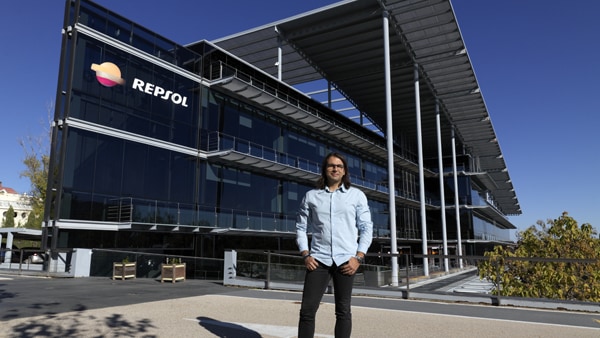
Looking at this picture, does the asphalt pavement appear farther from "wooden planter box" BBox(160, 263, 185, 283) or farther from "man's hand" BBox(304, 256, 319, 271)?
"wooden planter box" BBox(160, 263, 185, 283)

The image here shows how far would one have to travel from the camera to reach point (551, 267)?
10.2 metres

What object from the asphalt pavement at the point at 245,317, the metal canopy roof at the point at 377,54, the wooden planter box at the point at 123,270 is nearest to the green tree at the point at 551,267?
the asphalt pavement at the point at 245,317

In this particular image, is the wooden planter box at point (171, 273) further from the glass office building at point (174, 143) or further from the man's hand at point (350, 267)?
the man's hand at point (350, 267)

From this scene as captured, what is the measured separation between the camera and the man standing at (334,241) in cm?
356

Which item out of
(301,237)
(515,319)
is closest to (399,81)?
(515,319)

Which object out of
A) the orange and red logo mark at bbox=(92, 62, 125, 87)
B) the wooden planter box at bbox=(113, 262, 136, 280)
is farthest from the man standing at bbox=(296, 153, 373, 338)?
the orange and red logo mark at bbox=(92, 62, 125, 87)

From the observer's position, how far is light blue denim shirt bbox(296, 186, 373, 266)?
3.62 metres

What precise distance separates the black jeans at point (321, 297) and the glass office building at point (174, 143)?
15.0m

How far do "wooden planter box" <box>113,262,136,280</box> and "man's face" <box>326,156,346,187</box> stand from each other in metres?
12.6

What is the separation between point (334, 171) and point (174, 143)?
58.3 ft

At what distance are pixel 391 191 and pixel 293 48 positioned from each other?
12.3 m

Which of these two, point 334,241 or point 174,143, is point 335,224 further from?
point 174,143

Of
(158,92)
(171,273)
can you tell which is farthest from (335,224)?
(158,92)

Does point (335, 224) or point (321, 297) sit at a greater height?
point (335, 224)
